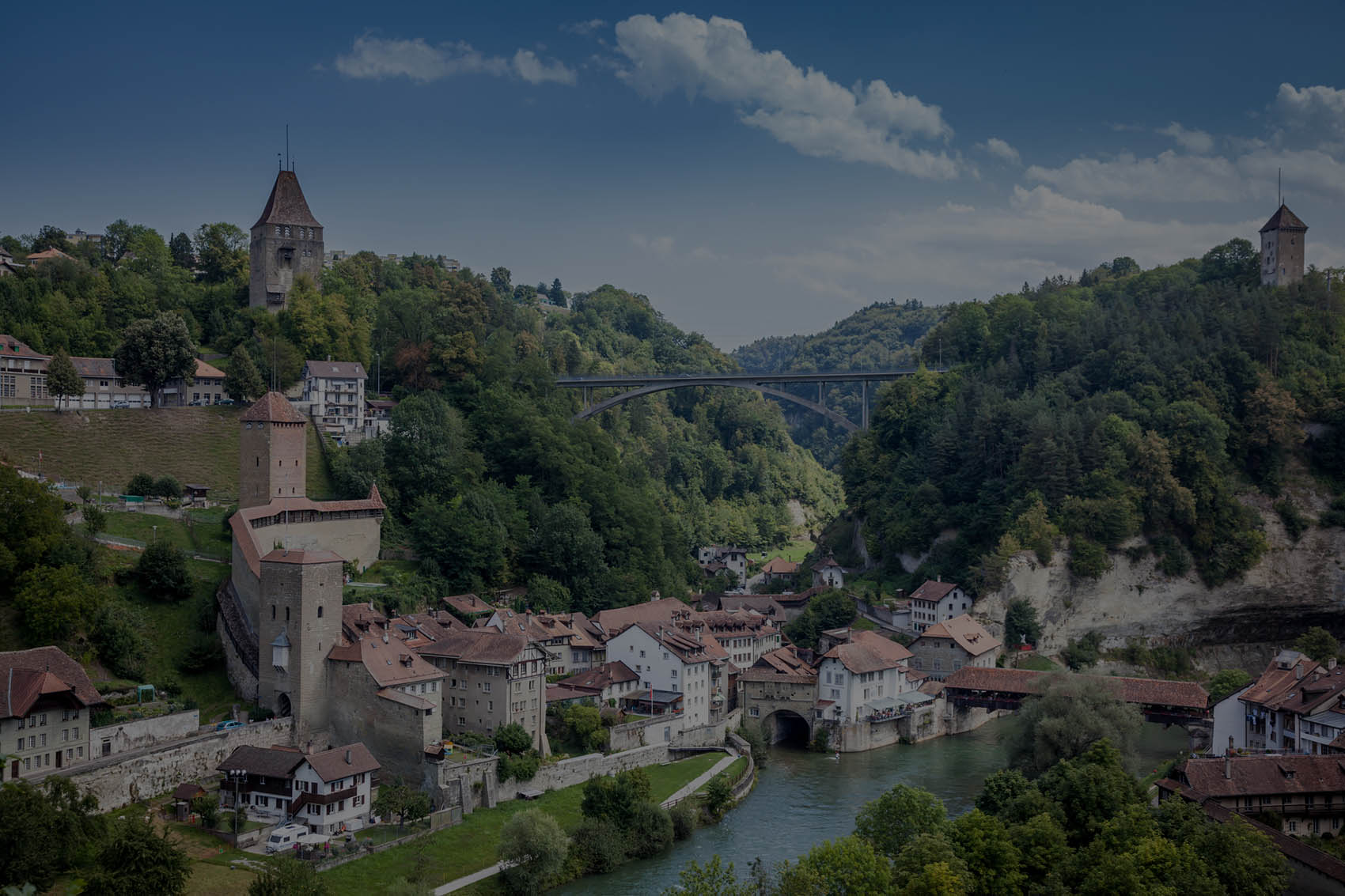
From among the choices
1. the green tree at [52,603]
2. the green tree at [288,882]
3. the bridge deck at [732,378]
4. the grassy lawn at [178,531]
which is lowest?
the green tree at [288,882]

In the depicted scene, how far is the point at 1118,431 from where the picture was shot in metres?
72.8

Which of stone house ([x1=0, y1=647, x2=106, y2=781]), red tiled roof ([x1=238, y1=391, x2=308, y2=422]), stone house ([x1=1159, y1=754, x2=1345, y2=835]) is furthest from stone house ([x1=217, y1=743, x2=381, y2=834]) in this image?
stone house ([x1=1159, y1=754, x2=1345, y2=835])

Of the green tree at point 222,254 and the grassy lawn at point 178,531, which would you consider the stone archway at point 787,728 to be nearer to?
the grassy lawn at point 178,531

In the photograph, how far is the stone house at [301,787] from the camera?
3706 cm

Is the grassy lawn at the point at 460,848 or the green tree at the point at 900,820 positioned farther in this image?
the green tree at the point at 900,820

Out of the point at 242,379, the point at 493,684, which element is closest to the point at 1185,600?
the point at 493,684

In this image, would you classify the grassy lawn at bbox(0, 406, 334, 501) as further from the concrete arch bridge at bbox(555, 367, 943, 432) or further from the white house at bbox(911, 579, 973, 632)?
the white house at bbox(911, 579, 973, 632)

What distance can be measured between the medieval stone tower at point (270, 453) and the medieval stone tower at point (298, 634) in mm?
9027

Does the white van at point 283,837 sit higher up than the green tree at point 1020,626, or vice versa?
the green tree at point 1020,626

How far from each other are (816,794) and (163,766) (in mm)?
21983

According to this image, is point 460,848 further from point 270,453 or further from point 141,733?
point 270,453

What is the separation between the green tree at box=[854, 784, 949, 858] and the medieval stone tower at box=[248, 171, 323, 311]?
47.8 metres

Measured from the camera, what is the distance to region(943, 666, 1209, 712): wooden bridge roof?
52062 millimetres

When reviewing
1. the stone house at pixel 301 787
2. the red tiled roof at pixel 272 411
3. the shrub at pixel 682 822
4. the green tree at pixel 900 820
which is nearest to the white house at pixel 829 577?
the red tiled roof at pixel 272 411
